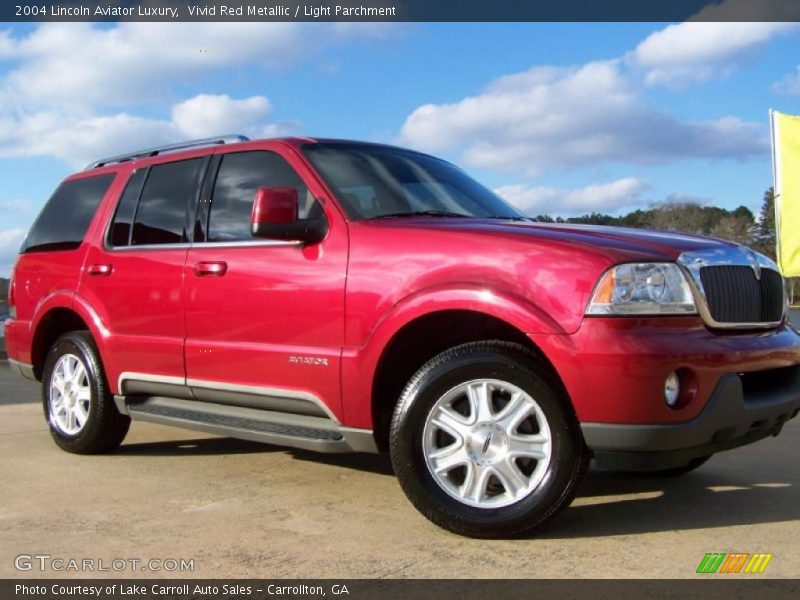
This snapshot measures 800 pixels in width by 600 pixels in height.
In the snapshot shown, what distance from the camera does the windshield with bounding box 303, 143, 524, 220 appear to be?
4.33 m

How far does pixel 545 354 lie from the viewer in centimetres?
339

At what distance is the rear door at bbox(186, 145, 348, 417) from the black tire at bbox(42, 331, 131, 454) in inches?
38.0

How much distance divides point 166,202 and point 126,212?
0.44m

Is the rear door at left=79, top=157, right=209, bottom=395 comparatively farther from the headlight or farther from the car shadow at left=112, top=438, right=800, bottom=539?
the headlight

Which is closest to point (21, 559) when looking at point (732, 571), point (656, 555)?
point (656, 555)

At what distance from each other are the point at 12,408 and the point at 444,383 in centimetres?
557

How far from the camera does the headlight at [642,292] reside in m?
3.27

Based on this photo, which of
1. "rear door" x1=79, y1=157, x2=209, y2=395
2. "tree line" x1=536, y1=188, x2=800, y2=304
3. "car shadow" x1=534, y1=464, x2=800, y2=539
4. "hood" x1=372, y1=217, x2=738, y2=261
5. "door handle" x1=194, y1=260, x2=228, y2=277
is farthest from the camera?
"tree line" x1=536, y1=188, x2=800, y2=304

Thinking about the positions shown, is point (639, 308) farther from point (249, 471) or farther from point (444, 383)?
point (249, 471)

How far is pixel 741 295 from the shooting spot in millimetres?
3627

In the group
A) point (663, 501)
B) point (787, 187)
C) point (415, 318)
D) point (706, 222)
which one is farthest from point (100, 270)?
point (706, 222)

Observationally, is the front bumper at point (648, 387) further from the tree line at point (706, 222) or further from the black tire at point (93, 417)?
the tree line at point (706, 222)

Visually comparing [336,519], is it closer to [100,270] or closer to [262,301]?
[262,301]

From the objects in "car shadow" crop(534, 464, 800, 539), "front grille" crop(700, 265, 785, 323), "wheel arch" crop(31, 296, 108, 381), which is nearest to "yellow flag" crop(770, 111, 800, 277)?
"car shadow" crop(534, 464, 800, 539)
